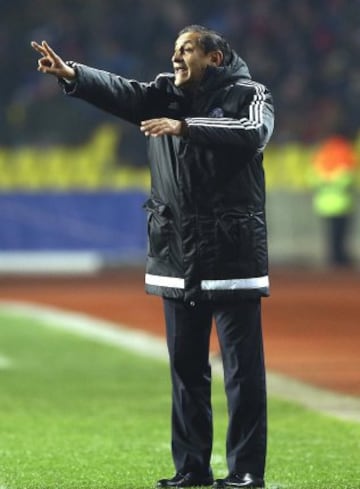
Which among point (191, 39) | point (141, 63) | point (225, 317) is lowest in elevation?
point (225, 317)

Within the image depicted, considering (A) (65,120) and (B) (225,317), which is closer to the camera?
(B) (225,317)

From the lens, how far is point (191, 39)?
7.72 meters

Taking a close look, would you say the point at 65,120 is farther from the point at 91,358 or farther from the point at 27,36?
the point at 91,358

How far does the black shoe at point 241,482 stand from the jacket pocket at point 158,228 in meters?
Answer: 1.00

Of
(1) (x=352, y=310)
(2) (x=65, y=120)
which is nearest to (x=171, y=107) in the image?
(1) (x=352, y=310)

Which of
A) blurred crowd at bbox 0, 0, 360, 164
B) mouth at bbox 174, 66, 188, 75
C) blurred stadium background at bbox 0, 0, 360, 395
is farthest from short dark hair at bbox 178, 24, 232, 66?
blurred crowd at bbox 0, 0, 360, 164

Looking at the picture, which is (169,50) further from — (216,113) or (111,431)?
(216,113)

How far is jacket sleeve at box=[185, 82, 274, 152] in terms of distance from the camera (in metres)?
Result: 7.50

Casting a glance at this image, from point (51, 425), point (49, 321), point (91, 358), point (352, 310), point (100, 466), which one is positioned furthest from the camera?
point (352, 310)

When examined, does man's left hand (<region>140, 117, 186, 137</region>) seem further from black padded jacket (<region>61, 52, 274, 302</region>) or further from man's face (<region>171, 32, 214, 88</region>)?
man's face (<region>171, 32, 214, 88</region>)

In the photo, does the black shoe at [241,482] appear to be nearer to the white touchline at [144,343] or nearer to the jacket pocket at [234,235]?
the jacket pocket at [234,235]

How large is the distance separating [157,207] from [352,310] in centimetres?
1385

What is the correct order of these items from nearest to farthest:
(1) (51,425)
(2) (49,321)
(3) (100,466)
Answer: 1. (3) (100,466)
2. (1) (51,425)
3. (2) (49,321)

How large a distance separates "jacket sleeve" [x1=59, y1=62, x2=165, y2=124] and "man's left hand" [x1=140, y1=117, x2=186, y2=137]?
431 mm
